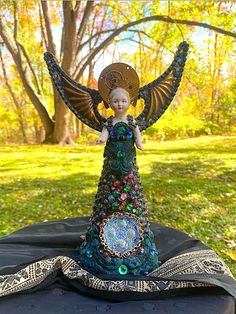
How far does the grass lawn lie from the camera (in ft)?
12.7

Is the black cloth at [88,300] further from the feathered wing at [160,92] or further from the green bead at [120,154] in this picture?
the feathered wing at [160,92]

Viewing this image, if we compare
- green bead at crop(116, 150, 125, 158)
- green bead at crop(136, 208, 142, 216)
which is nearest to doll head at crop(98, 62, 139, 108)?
green bead at crop(116, 150, 125, 158)

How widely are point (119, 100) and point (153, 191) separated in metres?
3.07

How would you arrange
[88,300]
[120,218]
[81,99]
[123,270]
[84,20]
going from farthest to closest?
[84,20]
[81,99]
[120,218]
[123,270]
[88,300]

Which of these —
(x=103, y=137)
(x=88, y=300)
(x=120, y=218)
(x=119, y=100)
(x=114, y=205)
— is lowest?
(x=88, y=300)

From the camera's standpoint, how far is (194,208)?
4422 mm

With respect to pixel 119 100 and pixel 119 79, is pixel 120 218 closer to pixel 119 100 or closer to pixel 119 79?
pixel 119 100

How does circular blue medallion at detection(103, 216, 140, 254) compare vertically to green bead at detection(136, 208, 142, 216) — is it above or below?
below

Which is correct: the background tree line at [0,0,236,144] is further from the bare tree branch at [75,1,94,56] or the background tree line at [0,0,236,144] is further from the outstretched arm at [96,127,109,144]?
the outstretched arm at [96,127,109,144]

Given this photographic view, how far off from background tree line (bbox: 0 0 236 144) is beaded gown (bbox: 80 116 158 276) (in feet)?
13.4

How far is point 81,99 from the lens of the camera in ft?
8.09

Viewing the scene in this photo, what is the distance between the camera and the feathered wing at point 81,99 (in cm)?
244

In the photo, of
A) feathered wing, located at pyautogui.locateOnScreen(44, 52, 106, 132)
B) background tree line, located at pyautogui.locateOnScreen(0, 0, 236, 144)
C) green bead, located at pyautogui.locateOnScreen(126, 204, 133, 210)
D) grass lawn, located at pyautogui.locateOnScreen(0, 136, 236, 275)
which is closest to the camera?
green bead, located at pyautogui.locateOnScreen(126, 204, 133, 210)

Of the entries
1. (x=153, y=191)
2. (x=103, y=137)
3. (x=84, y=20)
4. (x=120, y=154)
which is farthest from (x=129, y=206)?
(x=84, y=20)
